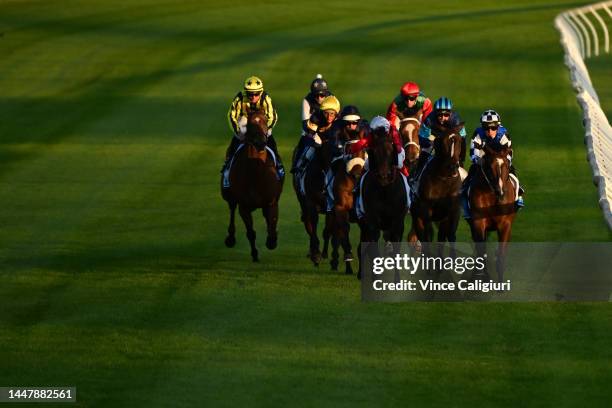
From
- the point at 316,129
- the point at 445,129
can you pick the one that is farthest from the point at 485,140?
the point at 316,129

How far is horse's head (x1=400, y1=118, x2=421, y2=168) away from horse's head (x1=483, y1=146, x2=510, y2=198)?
1731 mm

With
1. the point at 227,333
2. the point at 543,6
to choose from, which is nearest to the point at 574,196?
the point at 227,333

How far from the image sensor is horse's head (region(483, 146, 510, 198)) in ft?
63.4

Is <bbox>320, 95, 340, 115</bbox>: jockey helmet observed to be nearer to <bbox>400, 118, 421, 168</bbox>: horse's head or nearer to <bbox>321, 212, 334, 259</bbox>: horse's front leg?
<bbox>400, 118, 421, 168</bbox>: horse's head

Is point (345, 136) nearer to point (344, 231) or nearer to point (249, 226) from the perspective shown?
point (344, 231)

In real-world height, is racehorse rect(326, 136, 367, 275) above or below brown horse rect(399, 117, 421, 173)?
below

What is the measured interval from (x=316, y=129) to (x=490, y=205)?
3273mm

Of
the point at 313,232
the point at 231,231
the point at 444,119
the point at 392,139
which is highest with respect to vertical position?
the point at 444,119

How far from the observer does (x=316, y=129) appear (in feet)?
71.8

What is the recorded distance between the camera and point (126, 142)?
32.9 metres

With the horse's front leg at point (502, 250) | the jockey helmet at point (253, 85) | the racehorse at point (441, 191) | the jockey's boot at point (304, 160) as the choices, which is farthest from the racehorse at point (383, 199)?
the jockey helmet at point (253, 85)

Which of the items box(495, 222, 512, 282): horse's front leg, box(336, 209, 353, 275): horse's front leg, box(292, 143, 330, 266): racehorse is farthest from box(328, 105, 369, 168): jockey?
box(495, 222, 512, 282): horse's front leg

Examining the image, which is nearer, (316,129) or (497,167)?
(497,167)

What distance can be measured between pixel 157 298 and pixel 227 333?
2014 millimetres
